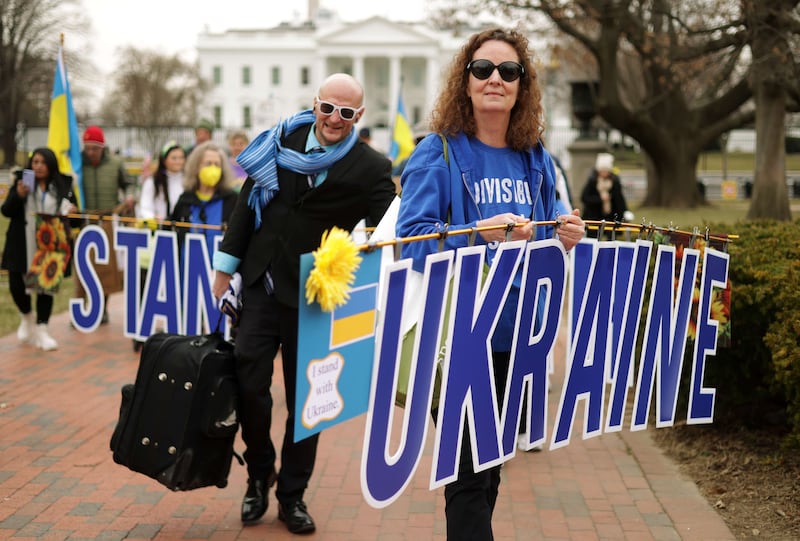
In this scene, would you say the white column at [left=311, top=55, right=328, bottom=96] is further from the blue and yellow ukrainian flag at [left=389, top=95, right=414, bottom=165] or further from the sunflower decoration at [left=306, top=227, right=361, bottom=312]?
the sunflower decoration at [left=306, top=227, right=361, bottom=312]

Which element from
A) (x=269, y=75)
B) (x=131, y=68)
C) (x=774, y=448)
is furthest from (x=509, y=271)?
(x=269, y=75)

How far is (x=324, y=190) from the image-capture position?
159 inches

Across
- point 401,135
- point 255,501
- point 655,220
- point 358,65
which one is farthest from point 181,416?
point 358,65

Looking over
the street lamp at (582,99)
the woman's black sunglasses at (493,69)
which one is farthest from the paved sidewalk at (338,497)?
the street lamp at (582,99)

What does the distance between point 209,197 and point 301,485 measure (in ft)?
12.5

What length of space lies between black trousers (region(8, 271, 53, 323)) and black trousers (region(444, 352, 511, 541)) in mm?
6046

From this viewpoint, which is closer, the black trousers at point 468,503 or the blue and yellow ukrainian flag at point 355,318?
the blue and yellow ukrainian flag at point 355,318

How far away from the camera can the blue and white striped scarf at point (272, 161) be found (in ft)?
13.0

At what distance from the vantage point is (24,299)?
8.50 meters

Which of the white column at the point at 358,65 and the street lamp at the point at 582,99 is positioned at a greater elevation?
the white column at the point at 358,65

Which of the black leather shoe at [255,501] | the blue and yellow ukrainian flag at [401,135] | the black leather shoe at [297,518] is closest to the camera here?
the black leather shoe at [297,518]

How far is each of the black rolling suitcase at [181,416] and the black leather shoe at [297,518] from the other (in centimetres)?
35

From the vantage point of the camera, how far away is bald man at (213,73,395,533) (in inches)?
157

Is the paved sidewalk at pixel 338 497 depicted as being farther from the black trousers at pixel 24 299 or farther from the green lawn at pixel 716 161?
the green lawn at pixel 716 161
